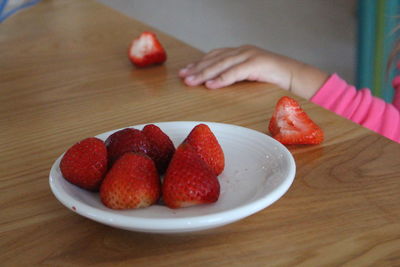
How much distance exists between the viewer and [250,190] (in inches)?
22.0

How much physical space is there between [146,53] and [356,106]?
0.39 metres

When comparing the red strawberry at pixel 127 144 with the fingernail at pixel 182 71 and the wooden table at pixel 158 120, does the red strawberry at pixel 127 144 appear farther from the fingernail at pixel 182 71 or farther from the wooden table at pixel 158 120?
the fingernail at pixel 182 71

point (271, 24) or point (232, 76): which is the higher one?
point (232, 76)

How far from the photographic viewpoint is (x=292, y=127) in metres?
0.72

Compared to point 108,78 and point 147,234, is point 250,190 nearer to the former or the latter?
point 147,234

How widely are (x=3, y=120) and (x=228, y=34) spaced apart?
1.80 m

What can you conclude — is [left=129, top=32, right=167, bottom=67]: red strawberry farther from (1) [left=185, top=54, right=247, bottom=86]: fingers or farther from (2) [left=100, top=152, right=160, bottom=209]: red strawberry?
(2) [left=100, top=152, right=160, bottom=209]: red strawberry

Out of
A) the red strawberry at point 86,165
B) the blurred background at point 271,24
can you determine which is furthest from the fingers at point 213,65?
the blurred background at point 271,24

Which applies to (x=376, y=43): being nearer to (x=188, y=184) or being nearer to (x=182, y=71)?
(x=182, y=71)

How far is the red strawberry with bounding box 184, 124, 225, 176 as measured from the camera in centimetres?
59

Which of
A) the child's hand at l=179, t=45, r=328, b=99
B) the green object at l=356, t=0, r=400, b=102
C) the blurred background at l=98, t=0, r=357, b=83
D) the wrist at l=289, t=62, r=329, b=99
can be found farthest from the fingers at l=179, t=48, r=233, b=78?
the blurred background at l=98, t=0, r=357, b=83

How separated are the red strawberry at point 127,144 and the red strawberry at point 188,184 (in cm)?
7

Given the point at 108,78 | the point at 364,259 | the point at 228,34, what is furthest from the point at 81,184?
the point at 228,34

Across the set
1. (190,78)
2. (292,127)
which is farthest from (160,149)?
(190,78)
